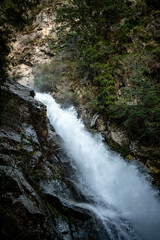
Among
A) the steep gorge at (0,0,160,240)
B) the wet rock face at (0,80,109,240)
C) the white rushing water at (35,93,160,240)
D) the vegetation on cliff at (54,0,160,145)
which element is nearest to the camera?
the wet rock face at (0,80,109,240)

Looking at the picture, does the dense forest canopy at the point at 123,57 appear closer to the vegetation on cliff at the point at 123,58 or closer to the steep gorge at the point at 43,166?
the vegetation on cliff at the point at 123,58

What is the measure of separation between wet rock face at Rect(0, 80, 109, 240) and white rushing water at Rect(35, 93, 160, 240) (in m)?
1.13

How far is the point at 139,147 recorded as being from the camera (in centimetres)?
890

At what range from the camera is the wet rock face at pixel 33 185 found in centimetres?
274

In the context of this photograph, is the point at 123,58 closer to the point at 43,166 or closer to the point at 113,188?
the point at 113,188

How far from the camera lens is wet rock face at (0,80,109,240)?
9.00 feet

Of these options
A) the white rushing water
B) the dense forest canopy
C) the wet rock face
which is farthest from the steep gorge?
the dense forest canopy

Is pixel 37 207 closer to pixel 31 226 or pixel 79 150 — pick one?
pixel 31 226

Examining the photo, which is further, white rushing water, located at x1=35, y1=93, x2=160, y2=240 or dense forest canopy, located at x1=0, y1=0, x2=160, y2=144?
dense forest canopy, located at x1=0, y1=0, x2=160, y2=144

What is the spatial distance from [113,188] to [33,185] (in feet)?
16.9

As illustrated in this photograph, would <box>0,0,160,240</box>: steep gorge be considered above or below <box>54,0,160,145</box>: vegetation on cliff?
below

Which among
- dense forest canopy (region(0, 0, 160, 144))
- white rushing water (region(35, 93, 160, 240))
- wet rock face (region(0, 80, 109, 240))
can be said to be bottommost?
wet rock face (region(0, 80, 109, 240))

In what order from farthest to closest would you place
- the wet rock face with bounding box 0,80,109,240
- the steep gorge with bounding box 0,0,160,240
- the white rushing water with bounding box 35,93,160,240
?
the white rushing water with bounding box 35,93,160,240 < the steep gorge with bounding box 0,0,160,240 < the wet rock face with bounding box 0,80,109,240

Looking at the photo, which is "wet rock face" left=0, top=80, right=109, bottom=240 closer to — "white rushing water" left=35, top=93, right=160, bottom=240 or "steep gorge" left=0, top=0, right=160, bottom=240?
"steep gorge" left=0, top=0, right=160, bottom=240
